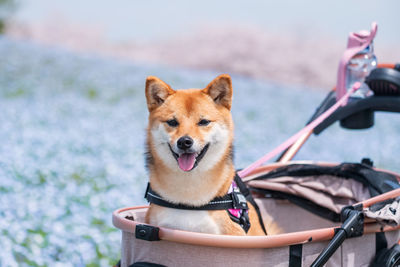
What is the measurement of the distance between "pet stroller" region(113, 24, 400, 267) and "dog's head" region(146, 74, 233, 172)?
0.30 metres

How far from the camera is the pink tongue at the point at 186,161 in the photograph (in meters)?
1.82

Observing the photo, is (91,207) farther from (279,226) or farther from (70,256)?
(279,226)

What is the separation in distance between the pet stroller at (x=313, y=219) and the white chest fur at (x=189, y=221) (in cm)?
12

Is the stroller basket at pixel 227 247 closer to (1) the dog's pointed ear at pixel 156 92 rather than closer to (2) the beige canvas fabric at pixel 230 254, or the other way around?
(2) the beige canvas fabric at pixel 230 254

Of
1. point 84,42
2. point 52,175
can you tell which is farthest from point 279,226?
point 84,42

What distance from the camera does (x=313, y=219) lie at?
113 inches

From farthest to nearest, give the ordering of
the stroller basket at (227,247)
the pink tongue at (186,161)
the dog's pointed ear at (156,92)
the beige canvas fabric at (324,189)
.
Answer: the beige canvas fabric at (324,189) → the dog's pointed ear at (156,92) → the pink tongue at (186,161) → the stroller basket at (227,247)

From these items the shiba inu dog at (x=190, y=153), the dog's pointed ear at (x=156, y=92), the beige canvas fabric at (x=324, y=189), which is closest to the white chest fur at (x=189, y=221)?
the shiba inu dog at (x=190, y=153)

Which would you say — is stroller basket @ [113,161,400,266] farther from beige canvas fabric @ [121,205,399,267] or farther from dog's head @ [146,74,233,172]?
dog's head @ [146,74,233,172]

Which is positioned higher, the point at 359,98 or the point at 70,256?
the point at 359,98

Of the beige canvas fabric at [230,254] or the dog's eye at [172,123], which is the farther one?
the dog's eye at [172,123]

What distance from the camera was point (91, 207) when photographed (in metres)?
3.58

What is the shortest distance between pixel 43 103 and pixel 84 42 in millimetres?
19548

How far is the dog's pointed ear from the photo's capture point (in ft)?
6.30
